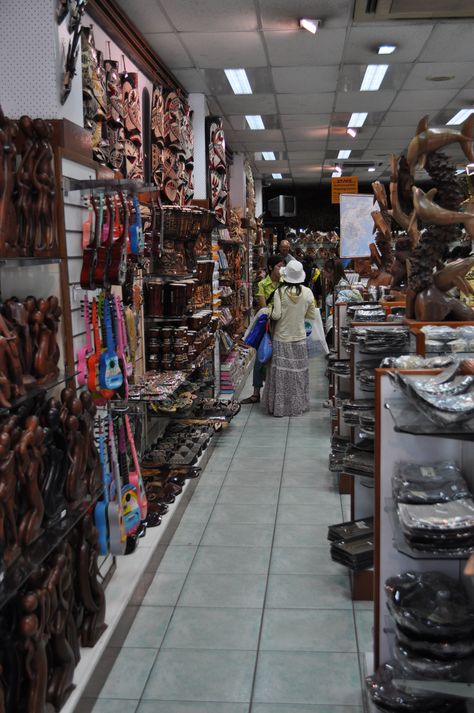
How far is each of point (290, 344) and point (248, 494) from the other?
2726 mm

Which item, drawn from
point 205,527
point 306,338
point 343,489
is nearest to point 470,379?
point 205,527

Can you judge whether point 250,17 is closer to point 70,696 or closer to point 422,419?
point 422,419

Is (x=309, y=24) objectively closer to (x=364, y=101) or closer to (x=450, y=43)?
(x=450, y=43)

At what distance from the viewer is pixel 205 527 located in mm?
4504

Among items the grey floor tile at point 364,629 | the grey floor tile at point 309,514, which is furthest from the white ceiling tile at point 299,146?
the grey floor tile at point 364,629

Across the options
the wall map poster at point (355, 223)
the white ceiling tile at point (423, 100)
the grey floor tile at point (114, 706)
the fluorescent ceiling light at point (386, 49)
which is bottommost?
the grey floor tile at point (114, 706)

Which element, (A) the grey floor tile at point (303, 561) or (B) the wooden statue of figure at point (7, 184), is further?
(A) the grey floor tile at point (303, 561)

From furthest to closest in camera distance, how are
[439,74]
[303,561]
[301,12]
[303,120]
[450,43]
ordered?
1. [303,120]
2. [439,74]
3. [450,43]
4. [301,12]
5. [303,561]

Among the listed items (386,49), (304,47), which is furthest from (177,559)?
(386,49)

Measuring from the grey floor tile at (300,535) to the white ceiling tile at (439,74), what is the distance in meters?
4.54

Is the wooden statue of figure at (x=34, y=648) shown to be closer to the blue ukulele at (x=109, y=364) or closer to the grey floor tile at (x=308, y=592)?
the blue ukulele at (x=109, y=364)

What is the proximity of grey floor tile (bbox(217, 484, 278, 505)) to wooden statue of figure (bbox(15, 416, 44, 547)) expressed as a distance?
276 centimetres

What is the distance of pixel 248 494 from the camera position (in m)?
5.15

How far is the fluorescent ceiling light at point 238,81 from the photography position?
A: 22.7 feet
